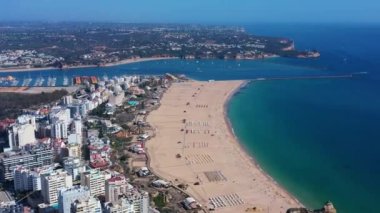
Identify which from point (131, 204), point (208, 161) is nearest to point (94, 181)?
point (131, 204)

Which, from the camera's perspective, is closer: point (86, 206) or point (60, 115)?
point (86, 206)

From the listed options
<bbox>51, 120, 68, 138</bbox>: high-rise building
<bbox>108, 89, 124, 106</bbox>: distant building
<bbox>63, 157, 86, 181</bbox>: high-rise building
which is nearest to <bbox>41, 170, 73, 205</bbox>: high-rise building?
<bbox>63, 157, 86, 181</bbox>: high-rise building

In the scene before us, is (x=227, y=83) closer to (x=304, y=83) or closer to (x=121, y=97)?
(x=304, y=83)

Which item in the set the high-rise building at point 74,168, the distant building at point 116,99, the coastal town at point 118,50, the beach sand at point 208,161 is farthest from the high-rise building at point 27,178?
the coastal town at point 118,50

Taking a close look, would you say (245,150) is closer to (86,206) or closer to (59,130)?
(59,130)

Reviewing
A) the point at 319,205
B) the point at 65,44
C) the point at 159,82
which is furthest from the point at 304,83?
the point at 65,44

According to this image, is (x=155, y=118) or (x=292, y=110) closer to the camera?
(x=155, y=118)
